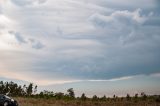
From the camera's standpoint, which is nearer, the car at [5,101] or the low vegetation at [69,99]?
the car at [5,101]

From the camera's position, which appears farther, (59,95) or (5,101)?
(59,95)

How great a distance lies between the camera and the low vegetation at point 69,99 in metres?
47.2

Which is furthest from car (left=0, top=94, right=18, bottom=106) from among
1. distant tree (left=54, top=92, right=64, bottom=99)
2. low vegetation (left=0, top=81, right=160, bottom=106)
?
distant tree (left=54, top=92, right=64, bottom=99)

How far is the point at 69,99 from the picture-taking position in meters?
59.6

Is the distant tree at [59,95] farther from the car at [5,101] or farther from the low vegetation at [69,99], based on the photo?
the car at [5,101]

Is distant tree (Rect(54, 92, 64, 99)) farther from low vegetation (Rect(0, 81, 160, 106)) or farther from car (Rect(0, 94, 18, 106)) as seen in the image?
car (Rect(0, 94, 18, 106))

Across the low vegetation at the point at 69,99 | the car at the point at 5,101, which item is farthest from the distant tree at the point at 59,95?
the car at the point at 5,101

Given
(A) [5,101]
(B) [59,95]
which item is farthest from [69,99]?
(A) [5,101]

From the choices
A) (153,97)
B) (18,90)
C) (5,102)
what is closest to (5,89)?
(18,90)

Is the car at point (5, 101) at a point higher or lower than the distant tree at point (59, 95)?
lower

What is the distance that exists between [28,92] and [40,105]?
218 ft

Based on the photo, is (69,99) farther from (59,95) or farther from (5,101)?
(5,101)

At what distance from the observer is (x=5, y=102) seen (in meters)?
30.5

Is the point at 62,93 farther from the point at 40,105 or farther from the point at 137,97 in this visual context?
the point at 40,105
